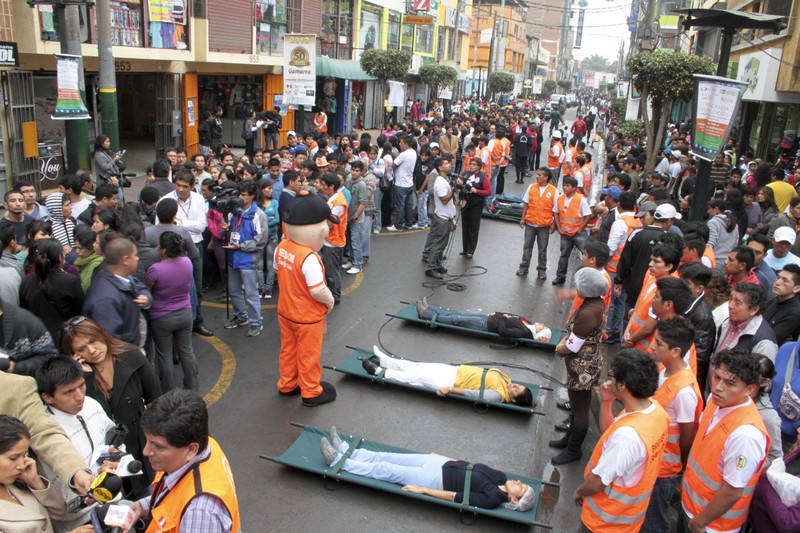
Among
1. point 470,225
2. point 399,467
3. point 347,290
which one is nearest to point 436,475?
point 399,467

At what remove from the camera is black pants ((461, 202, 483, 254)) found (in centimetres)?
1082

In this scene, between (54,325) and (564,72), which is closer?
(54,325)

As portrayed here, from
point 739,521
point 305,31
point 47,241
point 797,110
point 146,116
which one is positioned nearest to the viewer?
point 739,521

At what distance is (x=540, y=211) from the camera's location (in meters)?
10.2

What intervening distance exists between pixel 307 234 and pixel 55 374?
2901mm

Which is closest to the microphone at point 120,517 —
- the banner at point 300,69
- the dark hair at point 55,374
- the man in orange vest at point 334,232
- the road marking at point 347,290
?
the dark hair at point 55,374

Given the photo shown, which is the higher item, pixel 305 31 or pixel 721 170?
pixel 305 31

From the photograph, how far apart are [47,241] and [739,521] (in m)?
5.09

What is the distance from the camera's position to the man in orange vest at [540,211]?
10.1 meters

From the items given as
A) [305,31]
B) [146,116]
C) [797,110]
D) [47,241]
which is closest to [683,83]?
[797,110]

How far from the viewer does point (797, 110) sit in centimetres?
1669

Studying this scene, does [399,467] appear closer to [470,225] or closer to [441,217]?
[441,217]

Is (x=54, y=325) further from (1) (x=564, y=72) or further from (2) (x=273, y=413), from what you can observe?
(1) (x=564, y=72)

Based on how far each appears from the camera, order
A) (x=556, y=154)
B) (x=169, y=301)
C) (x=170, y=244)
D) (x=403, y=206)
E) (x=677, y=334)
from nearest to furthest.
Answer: (x=677, y=334) < (x=170, y=244) < (x=169, y=301) < (x=403, y=206) < (x=556, y=154)
